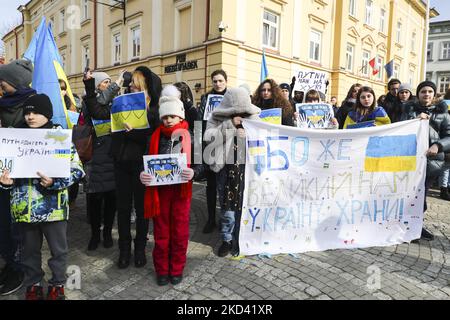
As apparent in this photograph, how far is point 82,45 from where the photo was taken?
70.3ft

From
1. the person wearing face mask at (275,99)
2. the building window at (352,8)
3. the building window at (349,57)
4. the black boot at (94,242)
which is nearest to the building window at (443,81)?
the building window at (349,57)

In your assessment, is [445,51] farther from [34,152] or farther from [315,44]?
[34,152]

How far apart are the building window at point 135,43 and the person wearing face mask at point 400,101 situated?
13701mm

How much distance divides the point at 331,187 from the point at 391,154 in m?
0.83

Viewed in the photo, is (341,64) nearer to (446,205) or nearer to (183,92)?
(446,205)

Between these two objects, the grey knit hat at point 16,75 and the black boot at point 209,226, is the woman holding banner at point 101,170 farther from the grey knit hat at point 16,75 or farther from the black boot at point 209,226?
the black boot at point 209,226

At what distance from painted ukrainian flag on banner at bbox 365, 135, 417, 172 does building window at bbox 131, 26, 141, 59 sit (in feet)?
49.7

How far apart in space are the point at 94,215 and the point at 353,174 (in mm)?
2918

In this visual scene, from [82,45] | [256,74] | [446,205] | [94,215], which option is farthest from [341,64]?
[94,215]

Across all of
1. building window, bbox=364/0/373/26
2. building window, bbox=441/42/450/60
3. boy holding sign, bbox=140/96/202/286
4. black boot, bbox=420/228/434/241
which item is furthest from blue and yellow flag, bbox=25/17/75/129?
building window, bbox=441/42/450/60

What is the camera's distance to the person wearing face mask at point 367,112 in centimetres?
411

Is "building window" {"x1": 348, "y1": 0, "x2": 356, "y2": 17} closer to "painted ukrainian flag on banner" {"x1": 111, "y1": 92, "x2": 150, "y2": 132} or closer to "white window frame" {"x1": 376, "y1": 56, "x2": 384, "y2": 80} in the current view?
"white window frame" {"x1": 376, "y1": 56, "x2": 384, "y2": 80}

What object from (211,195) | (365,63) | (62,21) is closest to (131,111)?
(211,195)

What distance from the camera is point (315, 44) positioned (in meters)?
17.1
